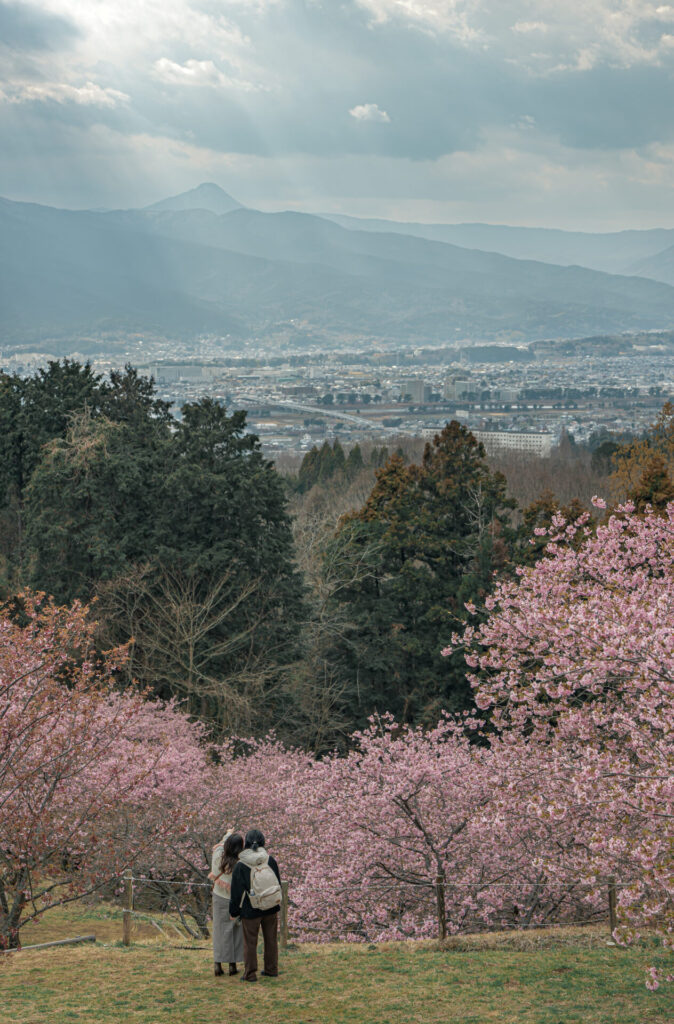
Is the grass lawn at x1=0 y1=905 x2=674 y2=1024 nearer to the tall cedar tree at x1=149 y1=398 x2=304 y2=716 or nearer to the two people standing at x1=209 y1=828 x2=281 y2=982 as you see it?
the two people standing at x1=209 y1=828 x2=281 y2=982

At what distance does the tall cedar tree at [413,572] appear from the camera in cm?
2722

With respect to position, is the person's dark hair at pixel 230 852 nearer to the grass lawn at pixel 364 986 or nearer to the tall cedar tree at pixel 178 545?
the grass lawn at pixel 364 986

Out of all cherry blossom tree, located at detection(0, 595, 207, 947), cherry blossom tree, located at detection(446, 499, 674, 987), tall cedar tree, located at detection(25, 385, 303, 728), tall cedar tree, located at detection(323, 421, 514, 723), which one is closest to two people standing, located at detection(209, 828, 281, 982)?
cherry blossom tree, located at detection(0, 595, 207, 947)

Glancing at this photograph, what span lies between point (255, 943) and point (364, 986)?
1.09 metres

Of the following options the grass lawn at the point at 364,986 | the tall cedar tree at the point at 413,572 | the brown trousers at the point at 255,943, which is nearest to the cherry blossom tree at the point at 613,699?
the grass lawn at the point at 364,986

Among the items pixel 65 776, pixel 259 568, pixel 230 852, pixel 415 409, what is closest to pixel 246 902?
pixel 230 852

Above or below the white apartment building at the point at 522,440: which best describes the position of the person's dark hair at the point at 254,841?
below

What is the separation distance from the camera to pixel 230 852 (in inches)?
357

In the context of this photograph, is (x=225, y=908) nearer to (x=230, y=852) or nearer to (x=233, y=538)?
(x=230, y=852)

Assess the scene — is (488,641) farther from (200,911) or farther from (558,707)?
(200,911)

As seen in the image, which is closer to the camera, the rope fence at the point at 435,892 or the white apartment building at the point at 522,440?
the rope fence at the point at 435,892

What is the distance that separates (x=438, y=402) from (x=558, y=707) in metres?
174

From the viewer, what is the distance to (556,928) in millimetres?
12047

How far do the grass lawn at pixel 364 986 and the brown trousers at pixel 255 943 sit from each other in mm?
126
